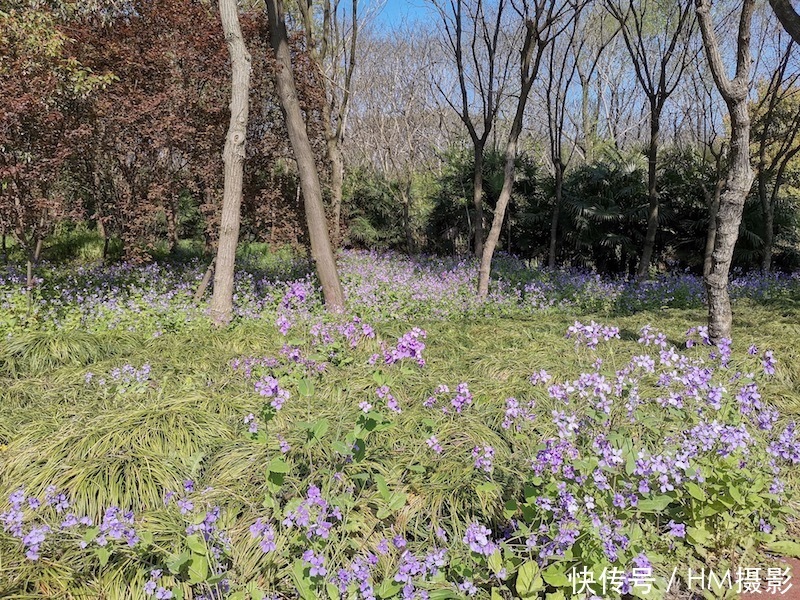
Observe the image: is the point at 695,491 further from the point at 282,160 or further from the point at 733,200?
the point at 282,160

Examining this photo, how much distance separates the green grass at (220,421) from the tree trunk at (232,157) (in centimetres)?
96

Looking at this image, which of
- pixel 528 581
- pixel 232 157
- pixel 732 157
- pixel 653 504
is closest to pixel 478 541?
pixel 528 581

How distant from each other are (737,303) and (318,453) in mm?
6907

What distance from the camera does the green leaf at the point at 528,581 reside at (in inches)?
80.9

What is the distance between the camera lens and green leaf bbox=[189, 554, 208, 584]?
1948 mm

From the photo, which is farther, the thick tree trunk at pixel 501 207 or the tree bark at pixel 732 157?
the thick tree trunk at pixel 501 207

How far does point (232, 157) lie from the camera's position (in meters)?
5.83

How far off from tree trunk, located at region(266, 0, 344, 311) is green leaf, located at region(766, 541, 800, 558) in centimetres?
466

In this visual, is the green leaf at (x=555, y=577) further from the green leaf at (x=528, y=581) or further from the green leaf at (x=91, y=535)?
the green leaf at (x=91, y=535)

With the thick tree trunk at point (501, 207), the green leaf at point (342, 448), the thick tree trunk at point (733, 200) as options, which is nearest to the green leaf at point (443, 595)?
the green leaf at point (342, 448)

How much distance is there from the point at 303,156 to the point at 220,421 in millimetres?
4280

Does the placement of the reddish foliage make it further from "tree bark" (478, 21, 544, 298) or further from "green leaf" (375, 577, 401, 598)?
"green leaf" (375, 577, 401, 598)

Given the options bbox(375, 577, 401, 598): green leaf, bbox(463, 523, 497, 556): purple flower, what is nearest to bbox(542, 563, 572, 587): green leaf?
bbox(463, 523, 497, 556): purple flower

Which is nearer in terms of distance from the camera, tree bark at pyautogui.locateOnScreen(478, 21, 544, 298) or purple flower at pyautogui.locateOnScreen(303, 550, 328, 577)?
purple flower at pyautogui.locateOnScreen(303, 550, 328, 577)
